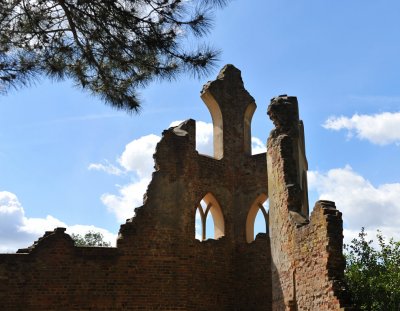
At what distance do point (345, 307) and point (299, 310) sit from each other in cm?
174

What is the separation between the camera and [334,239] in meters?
9.21

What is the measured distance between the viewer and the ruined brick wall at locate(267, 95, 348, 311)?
9.20 m

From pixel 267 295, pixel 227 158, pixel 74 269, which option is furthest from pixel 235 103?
pixel 74 269

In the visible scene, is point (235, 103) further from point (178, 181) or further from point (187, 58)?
point (187, 58)

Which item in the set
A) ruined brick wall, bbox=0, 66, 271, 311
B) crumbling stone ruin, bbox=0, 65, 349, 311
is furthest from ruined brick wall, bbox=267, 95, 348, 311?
ruined brick wall, bbox=0, 66, 271, 311

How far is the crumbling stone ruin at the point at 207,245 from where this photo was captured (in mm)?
10984

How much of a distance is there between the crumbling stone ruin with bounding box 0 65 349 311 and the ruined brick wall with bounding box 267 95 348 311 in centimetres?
2

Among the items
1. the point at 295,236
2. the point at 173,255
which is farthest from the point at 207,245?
the point at 295,236

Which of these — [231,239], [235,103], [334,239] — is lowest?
[334,239]

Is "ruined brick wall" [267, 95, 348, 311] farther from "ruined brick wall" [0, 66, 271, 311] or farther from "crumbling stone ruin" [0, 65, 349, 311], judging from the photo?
"ruined brick wall" [0, 66, 271, 311]

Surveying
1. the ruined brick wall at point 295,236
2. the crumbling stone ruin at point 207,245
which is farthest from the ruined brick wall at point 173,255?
the ruined brick wall at point 295,236

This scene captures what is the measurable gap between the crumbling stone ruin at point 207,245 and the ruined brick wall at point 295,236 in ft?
0.07

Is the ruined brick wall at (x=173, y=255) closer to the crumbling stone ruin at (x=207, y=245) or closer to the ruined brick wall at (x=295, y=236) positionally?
the crumbling stone ruin at (x=207, y=245)

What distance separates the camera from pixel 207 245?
14242 mm
